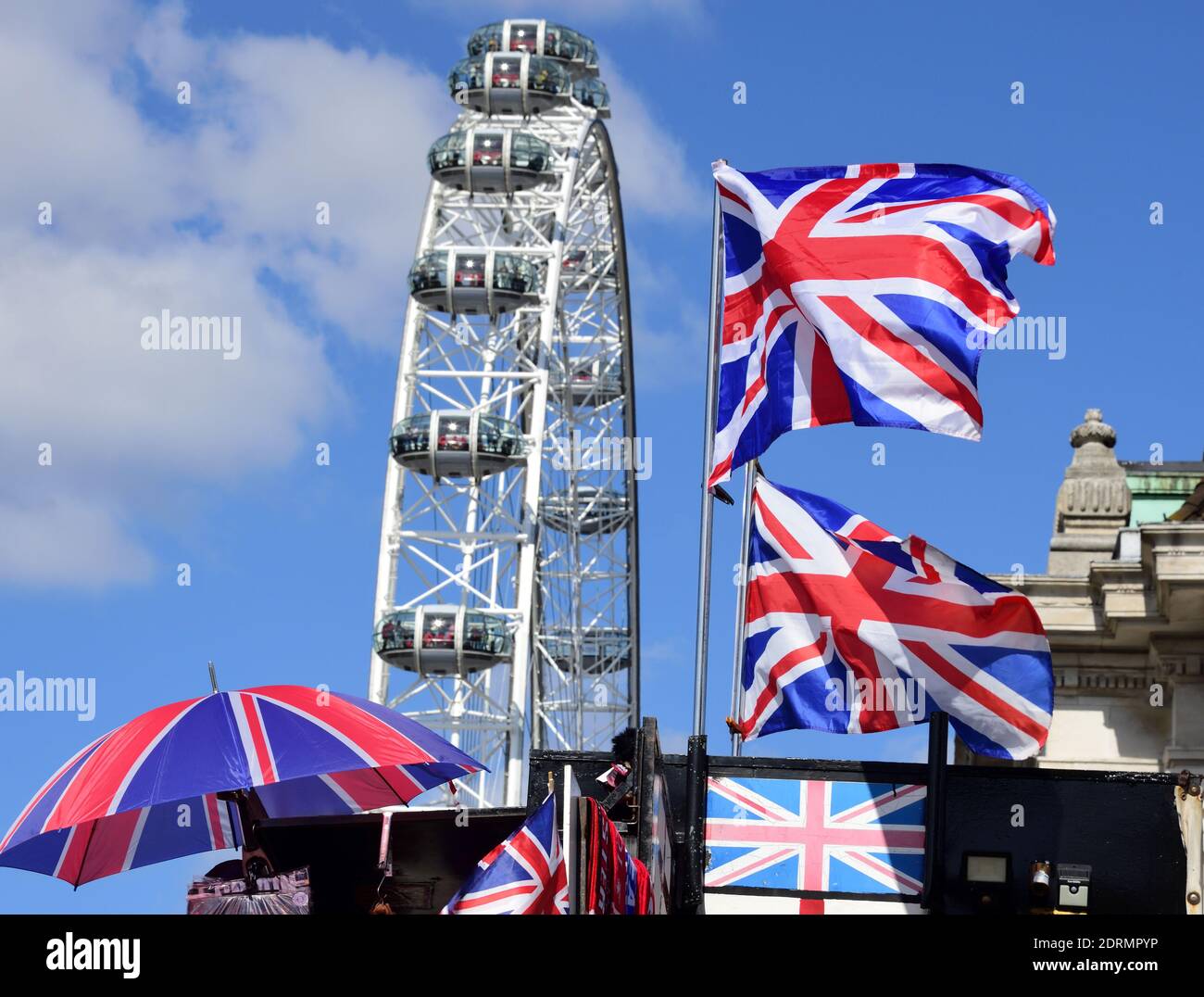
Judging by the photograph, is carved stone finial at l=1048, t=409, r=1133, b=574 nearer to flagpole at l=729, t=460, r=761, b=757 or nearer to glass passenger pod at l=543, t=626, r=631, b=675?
flagpole at l=729, t=460, r=761, b=757

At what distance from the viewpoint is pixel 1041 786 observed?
52.2ft

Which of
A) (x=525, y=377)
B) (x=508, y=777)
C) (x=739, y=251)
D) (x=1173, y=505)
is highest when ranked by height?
(x=525, y=377)

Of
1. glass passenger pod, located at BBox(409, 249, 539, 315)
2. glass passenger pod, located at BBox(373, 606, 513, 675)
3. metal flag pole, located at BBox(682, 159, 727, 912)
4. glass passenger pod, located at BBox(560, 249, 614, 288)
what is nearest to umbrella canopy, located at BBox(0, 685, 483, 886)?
metal flag pole, located at BBox(682, 159, 727, 912)

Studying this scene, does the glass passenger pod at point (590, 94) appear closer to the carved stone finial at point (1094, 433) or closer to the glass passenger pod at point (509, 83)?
the glass passenger pod at point (509, 83)

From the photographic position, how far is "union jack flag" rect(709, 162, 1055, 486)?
17.0 m

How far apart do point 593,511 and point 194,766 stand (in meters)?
67.5

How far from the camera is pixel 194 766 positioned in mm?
12391

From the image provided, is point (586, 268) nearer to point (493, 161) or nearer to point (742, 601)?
point (493, 161)

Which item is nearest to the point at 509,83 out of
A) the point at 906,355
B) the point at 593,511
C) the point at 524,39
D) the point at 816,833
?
the point at 524,39

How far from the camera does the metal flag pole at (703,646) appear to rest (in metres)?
14.8

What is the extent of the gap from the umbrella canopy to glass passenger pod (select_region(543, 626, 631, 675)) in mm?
63367
